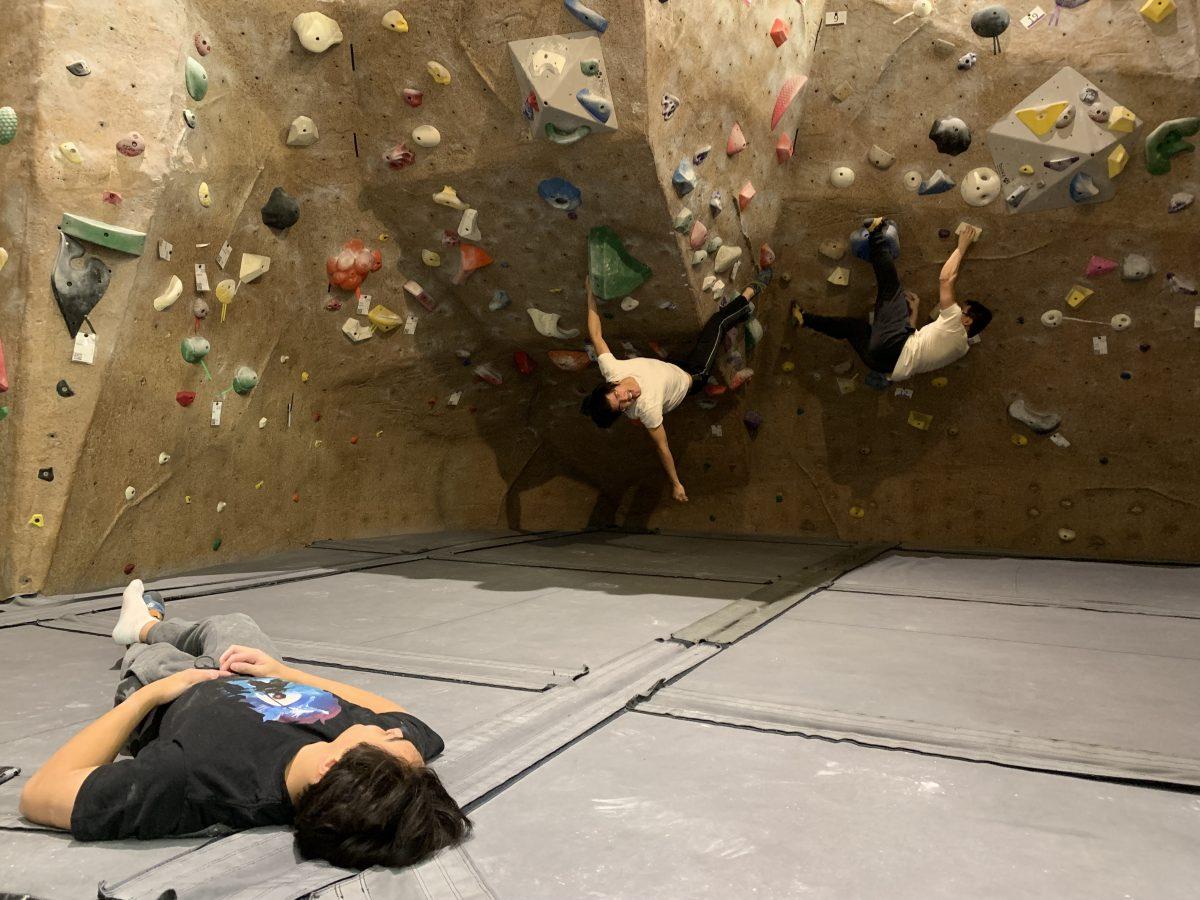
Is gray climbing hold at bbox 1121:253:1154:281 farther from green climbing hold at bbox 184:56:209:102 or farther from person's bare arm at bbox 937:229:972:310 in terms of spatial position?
green climbing hold at bbox 184:56:209:102

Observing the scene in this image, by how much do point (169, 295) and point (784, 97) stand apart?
2482 millimetres

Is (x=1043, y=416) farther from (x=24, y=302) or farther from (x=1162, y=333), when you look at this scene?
(x=24, y=302)

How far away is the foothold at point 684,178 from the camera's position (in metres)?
3.34

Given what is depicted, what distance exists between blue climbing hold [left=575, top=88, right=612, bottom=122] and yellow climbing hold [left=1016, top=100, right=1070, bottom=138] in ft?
5.64

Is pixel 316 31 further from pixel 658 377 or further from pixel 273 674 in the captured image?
pixel 273 674

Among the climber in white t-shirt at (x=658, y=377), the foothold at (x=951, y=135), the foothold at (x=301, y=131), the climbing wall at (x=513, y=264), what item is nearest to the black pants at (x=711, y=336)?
the climber in white t-shirt at (x=658, y=377)

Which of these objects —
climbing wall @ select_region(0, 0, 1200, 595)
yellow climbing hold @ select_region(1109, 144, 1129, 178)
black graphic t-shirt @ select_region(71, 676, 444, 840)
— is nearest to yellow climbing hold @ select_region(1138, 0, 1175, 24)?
climbing wall @ select_region(0, 0, 1200, 595)

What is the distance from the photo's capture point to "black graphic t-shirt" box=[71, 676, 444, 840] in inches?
49.4

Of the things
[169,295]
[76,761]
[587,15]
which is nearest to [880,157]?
[587,15]

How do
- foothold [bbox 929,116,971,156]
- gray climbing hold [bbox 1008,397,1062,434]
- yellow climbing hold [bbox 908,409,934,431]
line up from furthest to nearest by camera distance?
yellow climbing hold [bbox 908,409,934,431] < gray climbing hold [bbox 1008,397,1062,434] < foothold [bbox 929,116,971,156]

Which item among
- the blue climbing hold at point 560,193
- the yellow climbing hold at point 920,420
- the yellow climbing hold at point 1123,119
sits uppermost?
the yellow climbing hold at point 1123,119

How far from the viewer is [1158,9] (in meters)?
3.36

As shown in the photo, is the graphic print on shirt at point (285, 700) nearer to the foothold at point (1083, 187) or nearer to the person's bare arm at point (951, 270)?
the person's bare arm at point (951, 270)

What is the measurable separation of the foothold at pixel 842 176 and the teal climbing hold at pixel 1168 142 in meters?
1.12
